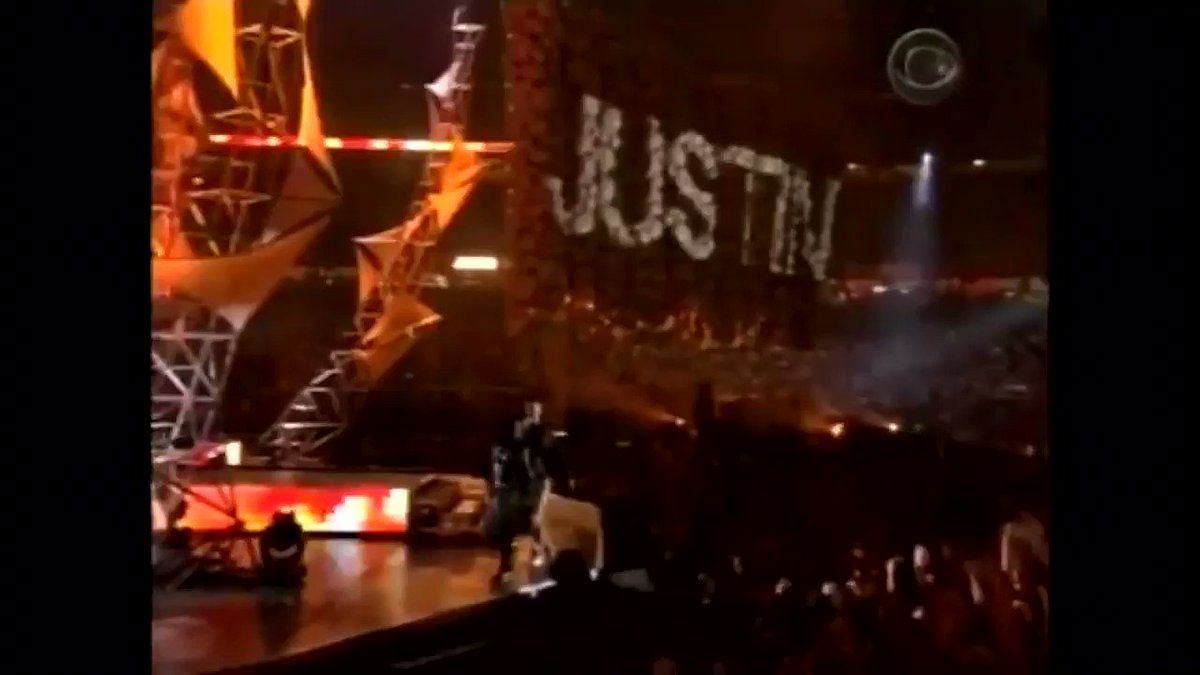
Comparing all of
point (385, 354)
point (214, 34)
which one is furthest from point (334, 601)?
point (214, 34)

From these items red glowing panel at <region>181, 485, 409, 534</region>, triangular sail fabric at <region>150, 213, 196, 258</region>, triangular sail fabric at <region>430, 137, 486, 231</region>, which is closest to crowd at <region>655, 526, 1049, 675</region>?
red glowing panel at <region>181, 485, 409, 534</region>

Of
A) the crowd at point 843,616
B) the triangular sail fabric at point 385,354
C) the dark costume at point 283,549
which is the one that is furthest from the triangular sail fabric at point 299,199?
the crowd at point 843,616

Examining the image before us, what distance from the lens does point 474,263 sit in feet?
3.68

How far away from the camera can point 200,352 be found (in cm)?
109

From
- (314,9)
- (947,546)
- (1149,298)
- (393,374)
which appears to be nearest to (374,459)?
(393,374)

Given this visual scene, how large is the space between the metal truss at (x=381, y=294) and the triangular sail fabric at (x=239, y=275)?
65 millimetres

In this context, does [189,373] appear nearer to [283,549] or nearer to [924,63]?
[283,549]

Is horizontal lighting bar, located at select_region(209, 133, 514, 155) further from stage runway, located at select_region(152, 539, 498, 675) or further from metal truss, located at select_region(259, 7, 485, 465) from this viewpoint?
stage runway, located at select_region(152, 539, 498, 675)

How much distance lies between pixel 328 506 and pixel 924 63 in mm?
560

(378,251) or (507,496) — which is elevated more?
(378,251)

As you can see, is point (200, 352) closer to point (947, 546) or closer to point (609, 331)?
point (609, 331)

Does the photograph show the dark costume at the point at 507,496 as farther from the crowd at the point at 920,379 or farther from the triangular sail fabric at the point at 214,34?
the triangular sail fabric at the point at 214,34

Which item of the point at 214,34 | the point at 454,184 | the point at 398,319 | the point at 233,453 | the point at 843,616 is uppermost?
the point at 214,34

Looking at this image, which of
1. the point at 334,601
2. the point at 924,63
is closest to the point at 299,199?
the point at 334,601
